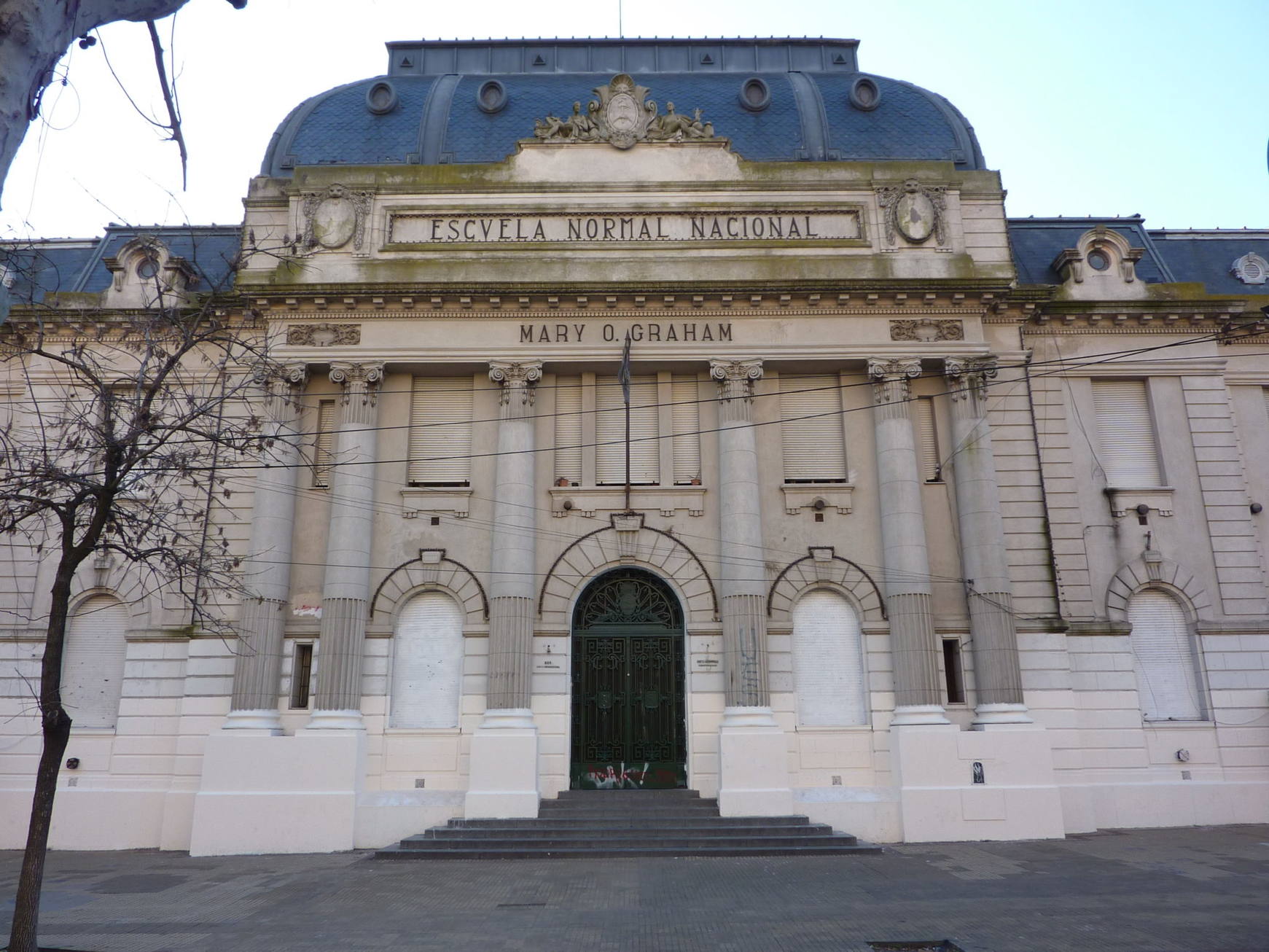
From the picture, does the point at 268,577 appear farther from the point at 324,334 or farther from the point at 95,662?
the point at 324,334

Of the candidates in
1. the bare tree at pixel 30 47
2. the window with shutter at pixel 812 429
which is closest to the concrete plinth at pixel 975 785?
the window with shutter at pixel 812 429

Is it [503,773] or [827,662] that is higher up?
[827,662]

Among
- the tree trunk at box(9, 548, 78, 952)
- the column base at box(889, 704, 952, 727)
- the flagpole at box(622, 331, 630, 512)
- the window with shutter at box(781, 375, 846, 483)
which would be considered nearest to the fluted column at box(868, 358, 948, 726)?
the column base at box(889, 704, 952, 727)

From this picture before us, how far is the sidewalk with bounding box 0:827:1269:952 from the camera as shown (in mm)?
10812

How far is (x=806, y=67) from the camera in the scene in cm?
2888

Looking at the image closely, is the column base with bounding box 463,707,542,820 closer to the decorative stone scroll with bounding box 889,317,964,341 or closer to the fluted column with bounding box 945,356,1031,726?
the fluted column with bounding box 945,356,1031,726

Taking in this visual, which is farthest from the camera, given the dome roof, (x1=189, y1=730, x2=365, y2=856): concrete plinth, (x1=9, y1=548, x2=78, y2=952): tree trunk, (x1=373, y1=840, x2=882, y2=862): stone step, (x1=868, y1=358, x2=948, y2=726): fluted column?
the dome roof

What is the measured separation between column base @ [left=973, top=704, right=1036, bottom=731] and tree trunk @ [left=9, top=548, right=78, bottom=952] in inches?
645

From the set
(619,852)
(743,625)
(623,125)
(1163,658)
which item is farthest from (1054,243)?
(619,852)

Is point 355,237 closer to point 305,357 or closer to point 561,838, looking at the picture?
point 305,357

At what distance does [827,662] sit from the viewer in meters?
20.3

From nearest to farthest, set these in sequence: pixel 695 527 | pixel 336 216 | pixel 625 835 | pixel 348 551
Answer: pixel 625 835, pixel 348 551, pixel 695 527, pixel 336 216

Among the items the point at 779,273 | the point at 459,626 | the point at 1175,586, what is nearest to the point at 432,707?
the point at 459,626

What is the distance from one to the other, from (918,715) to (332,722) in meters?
12.1
